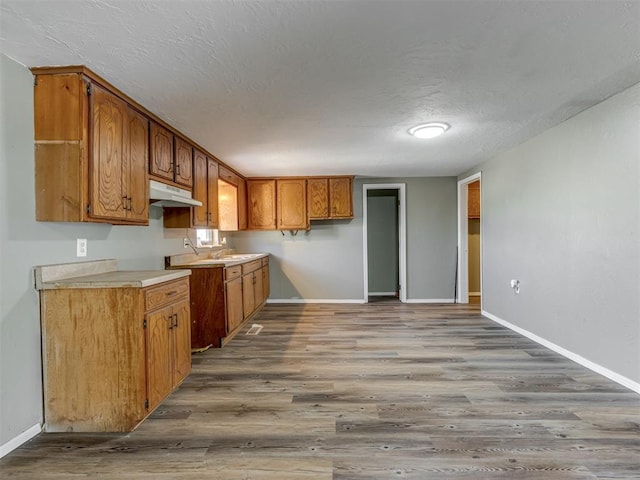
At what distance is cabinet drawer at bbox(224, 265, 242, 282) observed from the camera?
142 inches

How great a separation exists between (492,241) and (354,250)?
2.16 metres

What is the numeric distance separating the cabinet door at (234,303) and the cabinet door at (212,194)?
2.47 feet

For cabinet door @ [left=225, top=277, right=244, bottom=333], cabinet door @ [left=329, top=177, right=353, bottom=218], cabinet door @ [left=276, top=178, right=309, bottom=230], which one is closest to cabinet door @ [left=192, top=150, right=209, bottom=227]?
cabinet door @ [left=225, top=277, right=244, bottom=333]

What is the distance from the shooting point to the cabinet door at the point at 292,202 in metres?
5.43

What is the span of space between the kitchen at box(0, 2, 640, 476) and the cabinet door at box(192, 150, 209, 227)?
35 cm

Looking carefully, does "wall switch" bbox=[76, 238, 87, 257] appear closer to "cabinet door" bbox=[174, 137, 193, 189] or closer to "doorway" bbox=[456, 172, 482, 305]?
"cabinet door" bbox=[174, 137, 193, 189]

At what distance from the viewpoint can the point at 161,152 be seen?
2861mm

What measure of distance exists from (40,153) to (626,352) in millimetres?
4205

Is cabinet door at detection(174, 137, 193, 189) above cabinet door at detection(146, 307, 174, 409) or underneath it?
above

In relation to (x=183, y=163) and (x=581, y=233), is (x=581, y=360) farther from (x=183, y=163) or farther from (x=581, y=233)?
(x=183, y=163)

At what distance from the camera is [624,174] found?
2436 millimetres

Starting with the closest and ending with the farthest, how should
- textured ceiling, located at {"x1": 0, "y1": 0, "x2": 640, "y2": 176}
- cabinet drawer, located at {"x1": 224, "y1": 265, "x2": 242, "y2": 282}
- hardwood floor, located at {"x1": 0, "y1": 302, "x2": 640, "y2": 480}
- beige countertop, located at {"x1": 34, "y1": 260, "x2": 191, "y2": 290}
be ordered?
textured ceiling, located at {"x1": 0, "y1": 0, "x2": 640, "y2": 176} < hardwood floor, located at {"x1": 0, "y1": 302, "x2": 640, "y2": 480} < beige countertop, located at {"x1": 34, "y1": 260, "x2": 191, "y2": 290} < cabinet drawer, located at {"x1": 224, "y1": 265, "x2": 242, "y2": 282}

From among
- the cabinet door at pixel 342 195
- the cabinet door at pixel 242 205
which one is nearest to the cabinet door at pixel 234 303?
the cabinet door at pixel 242 205

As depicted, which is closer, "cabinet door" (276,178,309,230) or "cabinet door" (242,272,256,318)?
"cabinet door" (242,272,256,318)
